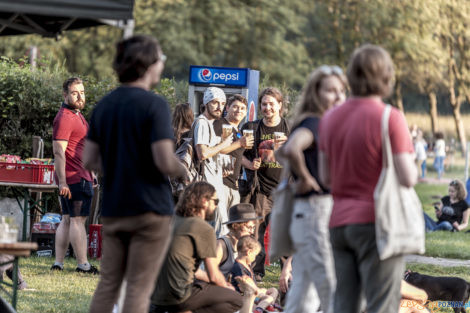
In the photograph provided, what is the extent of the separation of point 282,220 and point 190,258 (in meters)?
1.32

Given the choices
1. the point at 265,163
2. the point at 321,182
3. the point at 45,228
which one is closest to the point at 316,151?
the point at 321,182

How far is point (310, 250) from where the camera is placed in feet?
16.0

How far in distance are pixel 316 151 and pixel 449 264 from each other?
6.86 meters

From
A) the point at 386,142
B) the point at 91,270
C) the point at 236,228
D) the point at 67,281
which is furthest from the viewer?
the point at 91,270

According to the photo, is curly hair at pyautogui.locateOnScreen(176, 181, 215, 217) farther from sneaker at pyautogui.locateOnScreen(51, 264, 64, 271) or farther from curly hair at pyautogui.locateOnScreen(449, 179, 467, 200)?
curly hair at pyautogui.locateOnScreen(449, 179, 467, 200)

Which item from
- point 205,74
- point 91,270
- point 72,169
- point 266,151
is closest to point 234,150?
point 266,151

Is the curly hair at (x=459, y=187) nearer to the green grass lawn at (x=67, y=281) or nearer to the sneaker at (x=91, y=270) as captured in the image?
the green grass lawn at (x=67, y=281)

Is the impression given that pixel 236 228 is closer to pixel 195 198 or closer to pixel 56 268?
pixel 195 198

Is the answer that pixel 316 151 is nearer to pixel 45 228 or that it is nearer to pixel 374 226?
pixel 374 226

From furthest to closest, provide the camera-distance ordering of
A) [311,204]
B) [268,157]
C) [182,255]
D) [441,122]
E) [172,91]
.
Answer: [441,122]
[172,91]
[268,157]
[182,255]
[311,204]

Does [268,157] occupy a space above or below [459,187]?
above

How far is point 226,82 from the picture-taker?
1173 centimetres

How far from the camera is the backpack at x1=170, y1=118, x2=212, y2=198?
8359mm

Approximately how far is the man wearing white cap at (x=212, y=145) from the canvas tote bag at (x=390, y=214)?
4051mm
